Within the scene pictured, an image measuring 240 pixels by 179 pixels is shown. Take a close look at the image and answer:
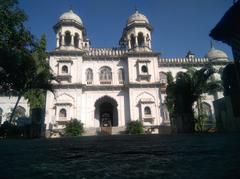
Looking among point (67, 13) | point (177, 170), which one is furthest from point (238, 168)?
point (67, 13)

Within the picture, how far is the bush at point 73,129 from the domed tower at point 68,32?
373 inches

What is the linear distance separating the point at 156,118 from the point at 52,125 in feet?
35.4

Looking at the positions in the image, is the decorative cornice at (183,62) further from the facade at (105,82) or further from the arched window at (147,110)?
the arched window at (147,110)

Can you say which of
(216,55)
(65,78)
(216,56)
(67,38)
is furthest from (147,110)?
(216,55)

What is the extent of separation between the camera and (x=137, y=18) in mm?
29531

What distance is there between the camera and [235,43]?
8.22m

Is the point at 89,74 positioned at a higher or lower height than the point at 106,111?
higher

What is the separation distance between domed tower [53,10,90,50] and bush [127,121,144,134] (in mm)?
11323

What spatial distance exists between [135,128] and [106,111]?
7.11m

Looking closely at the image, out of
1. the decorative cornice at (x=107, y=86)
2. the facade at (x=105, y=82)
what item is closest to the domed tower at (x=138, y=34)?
the facade at (x=105, y=82)

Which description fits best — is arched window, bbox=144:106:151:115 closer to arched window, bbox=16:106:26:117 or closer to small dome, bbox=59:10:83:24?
small dome, bbox=59:10:83:24

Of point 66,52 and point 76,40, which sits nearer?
point 66,52

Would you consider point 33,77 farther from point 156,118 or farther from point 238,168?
point 238,168

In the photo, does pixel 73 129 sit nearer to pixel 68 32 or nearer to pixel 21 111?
pixel 21 111
